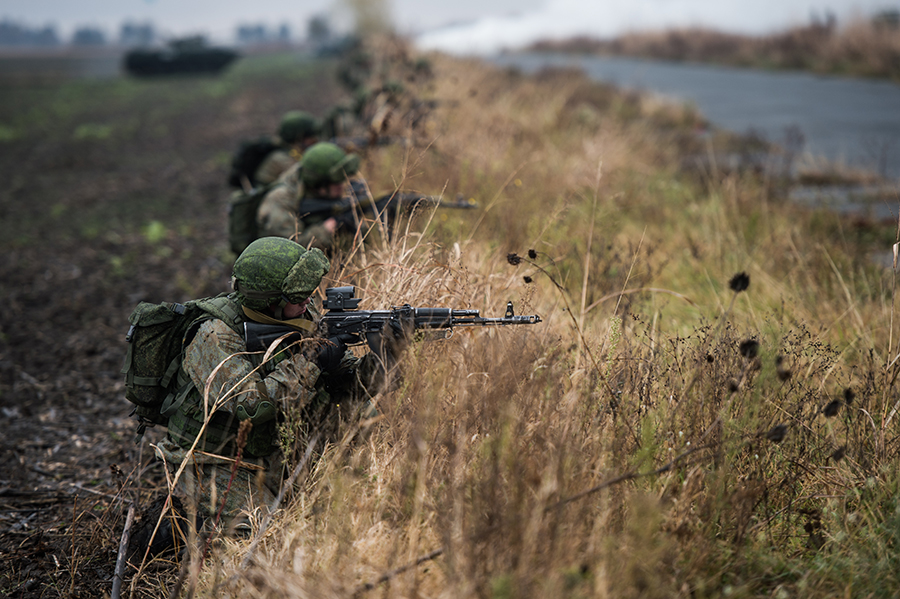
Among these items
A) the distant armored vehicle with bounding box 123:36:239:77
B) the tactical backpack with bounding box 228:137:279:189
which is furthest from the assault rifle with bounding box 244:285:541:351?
the distant armored vehicle with bounding box 123:36:239:77

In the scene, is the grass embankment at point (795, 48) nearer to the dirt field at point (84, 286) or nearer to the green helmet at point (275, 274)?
the dirt field at point (84, 286)

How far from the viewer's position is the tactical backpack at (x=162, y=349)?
2.80 m

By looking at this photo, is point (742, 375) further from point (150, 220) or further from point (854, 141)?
point (854, 141)

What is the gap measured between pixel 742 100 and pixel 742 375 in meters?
14.4

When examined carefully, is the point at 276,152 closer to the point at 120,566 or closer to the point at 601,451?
the point at 120,566

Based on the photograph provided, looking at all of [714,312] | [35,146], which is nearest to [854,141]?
[714,312]

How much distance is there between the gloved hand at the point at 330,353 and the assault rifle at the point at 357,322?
0.03 m

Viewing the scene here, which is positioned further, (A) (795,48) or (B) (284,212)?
(A) (795,48)

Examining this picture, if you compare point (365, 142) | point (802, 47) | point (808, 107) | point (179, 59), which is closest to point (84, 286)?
point (365, 142)

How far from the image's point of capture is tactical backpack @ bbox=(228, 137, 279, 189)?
720 cm

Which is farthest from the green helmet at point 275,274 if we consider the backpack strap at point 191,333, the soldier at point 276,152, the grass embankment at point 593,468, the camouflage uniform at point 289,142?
the camouflage uniform at point 289,142

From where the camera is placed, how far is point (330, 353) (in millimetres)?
2801

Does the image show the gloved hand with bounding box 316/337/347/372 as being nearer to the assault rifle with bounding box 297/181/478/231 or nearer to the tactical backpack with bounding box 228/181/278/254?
the assault rifle with bounding box 297/181/478/231

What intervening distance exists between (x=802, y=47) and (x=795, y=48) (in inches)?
18.7
